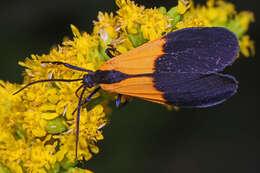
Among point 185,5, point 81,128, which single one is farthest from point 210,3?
point 81,128

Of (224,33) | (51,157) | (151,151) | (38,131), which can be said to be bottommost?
(151,151)

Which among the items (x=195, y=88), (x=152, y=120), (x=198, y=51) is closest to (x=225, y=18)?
(x=198, y=51)

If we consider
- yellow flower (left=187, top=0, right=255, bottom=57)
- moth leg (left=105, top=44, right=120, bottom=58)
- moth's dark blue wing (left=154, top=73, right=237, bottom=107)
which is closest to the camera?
moth's dark blue wing (left=154, top=73, right=237, bottom=107)

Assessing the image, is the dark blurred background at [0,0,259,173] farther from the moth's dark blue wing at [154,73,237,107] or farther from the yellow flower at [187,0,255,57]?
the moth's dark blue wing at [154,73,237,107]

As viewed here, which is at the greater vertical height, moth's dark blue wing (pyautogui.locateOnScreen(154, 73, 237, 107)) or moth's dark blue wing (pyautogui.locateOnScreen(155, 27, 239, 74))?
moth's dark blue wing (pyautogui.locateOnScreen(155, 27, 239, 74))

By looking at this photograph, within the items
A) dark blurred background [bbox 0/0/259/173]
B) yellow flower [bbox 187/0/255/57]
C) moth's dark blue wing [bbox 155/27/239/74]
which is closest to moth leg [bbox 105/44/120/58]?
moth's dark blue wing [bbox 155/27/239/74]

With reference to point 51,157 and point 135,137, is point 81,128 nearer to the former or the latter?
point 51,157

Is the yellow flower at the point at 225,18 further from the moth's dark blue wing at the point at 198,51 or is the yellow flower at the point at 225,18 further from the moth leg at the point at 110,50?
the moth leg at the point at 110,50
